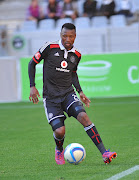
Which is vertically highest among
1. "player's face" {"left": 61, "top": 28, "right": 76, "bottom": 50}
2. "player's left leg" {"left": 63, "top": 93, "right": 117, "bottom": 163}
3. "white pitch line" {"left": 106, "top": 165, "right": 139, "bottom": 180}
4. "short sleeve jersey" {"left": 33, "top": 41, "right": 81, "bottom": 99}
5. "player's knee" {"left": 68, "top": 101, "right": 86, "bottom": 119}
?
"player's face" {"left": 61, "top": 28, "right": 76, "bottom": 50}

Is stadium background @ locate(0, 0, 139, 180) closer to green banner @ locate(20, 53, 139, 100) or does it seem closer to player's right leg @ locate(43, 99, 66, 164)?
green banner @ locate(20, 53, 139, 100)

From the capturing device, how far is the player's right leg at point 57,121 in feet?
20.3

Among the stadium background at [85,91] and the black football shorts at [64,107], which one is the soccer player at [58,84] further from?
the stadium background at [85,91]

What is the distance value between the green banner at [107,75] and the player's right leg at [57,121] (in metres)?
8.71

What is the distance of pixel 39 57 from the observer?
6336 mm

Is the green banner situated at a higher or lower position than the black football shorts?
lower

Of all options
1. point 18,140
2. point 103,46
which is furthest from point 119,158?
point 103,46

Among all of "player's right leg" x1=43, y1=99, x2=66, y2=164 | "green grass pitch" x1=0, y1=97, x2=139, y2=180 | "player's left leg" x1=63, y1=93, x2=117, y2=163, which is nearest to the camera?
"green grass pitch" x1=0, y1=97, x2=139, y2=180

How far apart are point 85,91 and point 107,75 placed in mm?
891

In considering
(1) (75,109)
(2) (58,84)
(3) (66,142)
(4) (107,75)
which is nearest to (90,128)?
(1) (75,109)

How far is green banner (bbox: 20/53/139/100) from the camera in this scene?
15.1 meters

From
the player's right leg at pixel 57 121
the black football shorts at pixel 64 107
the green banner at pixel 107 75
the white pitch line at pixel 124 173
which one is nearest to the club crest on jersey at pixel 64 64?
the black football shorts at pixel 64 107

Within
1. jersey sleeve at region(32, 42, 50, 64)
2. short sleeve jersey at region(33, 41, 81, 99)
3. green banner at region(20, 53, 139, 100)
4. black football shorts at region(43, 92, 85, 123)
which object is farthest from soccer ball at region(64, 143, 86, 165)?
green banner at region(20, 53, 139, 100)

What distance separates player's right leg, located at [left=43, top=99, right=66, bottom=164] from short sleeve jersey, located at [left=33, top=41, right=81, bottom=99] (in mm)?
140
